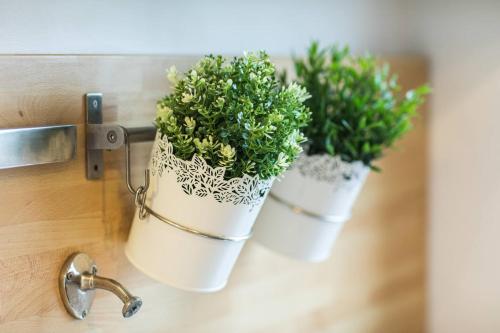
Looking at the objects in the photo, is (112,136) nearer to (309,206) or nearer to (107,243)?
(107,243)

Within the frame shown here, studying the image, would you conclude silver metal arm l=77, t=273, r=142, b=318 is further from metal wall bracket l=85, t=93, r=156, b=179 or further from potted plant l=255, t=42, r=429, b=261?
potted plant l=255, t=42, r=429, b=261

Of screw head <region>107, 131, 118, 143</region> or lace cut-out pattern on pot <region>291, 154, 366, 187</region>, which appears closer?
screw head <region>107, 131, 118, 143</region>

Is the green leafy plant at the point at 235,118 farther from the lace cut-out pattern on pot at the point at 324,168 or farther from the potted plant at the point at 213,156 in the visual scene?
the lace cut-out pattern on pot at the point at 324,168

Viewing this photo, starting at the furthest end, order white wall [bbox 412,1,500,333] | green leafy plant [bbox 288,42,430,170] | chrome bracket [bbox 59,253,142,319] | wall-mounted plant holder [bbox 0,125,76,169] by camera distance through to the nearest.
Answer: white wall [bbox 412,1,500,333] < green leafy plant [bbox 288,42,430,170] < chrome bracket [bbox 59,253,142,319] < wall-mounted plant holder [bbox 0,125,76,169]

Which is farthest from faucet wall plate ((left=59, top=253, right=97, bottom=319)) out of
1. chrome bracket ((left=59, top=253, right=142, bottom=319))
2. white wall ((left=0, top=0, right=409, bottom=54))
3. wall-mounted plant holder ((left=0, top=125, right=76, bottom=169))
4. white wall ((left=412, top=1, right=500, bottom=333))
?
white wall ((left=412, top=1, right=500, bottom=333))

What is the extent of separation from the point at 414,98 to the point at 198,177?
384 mm

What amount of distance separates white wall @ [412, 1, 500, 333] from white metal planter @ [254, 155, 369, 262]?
41 cm

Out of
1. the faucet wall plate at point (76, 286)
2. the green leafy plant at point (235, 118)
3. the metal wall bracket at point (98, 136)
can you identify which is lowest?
the faucet wall plate at point (76, 286)

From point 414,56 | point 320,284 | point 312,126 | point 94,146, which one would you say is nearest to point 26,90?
point 94,146

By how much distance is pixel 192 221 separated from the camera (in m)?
0.73

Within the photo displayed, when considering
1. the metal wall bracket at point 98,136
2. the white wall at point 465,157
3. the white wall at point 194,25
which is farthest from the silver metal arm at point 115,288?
the white wall at point 465,157

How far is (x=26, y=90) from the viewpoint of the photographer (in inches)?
28.1

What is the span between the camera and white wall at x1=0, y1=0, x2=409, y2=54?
2.39 ft

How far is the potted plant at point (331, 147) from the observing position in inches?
35.7
